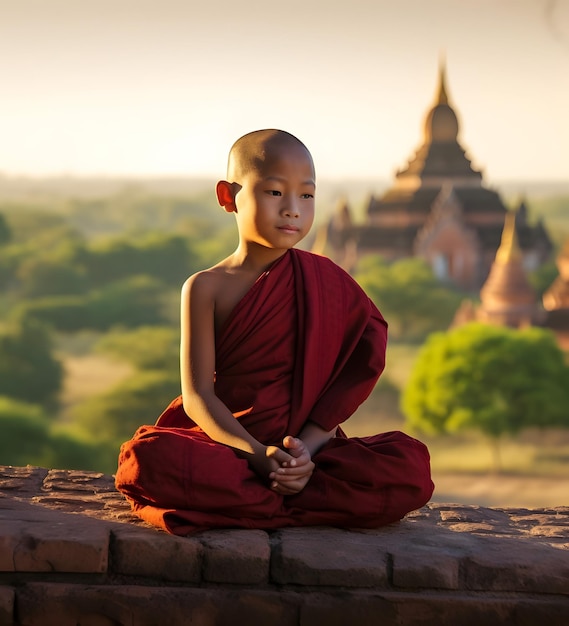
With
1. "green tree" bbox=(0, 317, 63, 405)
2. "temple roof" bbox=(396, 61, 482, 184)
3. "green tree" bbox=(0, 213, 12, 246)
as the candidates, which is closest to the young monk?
"green tree" bbox=(0, 317, 63, 405)

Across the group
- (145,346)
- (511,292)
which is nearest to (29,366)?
(145,346)

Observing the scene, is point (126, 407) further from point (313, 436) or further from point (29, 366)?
point (313, 436)

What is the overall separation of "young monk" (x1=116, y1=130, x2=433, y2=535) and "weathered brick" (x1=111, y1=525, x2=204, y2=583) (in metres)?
0.10

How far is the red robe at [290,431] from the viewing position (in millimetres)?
3045

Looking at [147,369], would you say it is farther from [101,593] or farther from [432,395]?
[101,593]

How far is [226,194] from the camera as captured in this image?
3283mm

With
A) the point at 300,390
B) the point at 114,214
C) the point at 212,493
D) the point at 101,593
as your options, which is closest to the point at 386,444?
the point at 300,390

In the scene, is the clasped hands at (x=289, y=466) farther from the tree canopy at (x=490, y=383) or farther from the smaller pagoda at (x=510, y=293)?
the smaller pagoda at (x=510, y=293)

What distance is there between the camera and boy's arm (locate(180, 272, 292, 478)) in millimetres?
3121

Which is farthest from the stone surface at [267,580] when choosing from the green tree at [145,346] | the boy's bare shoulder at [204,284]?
the green tree at [145,346]

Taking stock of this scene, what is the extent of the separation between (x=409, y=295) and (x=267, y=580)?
31688 mm

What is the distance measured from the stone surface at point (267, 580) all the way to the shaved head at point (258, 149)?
38.5 inches

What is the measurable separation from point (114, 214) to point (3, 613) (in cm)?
4459

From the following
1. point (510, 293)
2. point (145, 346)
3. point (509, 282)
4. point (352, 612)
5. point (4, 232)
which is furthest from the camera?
point (4, 232)
